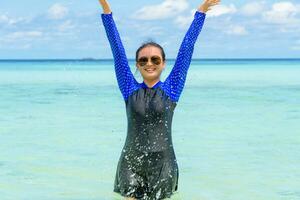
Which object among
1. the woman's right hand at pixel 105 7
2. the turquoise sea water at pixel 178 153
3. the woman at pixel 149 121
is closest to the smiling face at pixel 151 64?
the woman at pixel 149 121

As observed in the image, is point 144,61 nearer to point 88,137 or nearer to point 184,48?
point 184,48

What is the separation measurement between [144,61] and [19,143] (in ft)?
20.5

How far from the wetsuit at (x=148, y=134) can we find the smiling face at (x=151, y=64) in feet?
0.22

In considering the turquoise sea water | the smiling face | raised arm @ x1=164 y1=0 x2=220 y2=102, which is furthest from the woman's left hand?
the turquoise sea water

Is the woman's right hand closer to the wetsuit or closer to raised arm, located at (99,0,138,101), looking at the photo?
raised arm, located at (99,0,138,101)

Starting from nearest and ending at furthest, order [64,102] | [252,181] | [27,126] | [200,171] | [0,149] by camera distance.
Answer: [252,181] < [200,171] < [0,149] < [27,126] < [64,102]

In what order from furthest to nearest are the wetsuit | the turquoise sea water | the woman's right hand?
the turquoise sea water, the woman's right hand, the wetsuit

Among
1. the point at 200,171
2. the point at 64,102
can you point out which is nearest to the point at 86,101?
the point at 64,102

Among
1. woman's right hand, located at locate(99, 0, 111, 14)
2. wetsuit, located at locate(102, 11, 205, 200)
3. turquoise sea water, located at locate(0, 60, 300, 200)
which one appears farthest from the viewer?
turquoise sea water, located at locate(0, 60, 300, 200)

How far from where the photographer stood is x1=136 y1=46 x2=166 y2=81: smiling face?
3945 millimetres

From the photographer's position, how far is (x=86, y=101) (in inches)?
768

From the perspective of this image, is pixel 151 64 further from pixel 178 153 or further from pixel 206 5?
pixel 178 153

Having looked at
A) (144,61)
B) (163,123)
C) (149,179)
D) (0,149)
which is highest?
(144,61)

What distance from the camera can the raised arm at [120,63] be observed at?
3.98 metres
